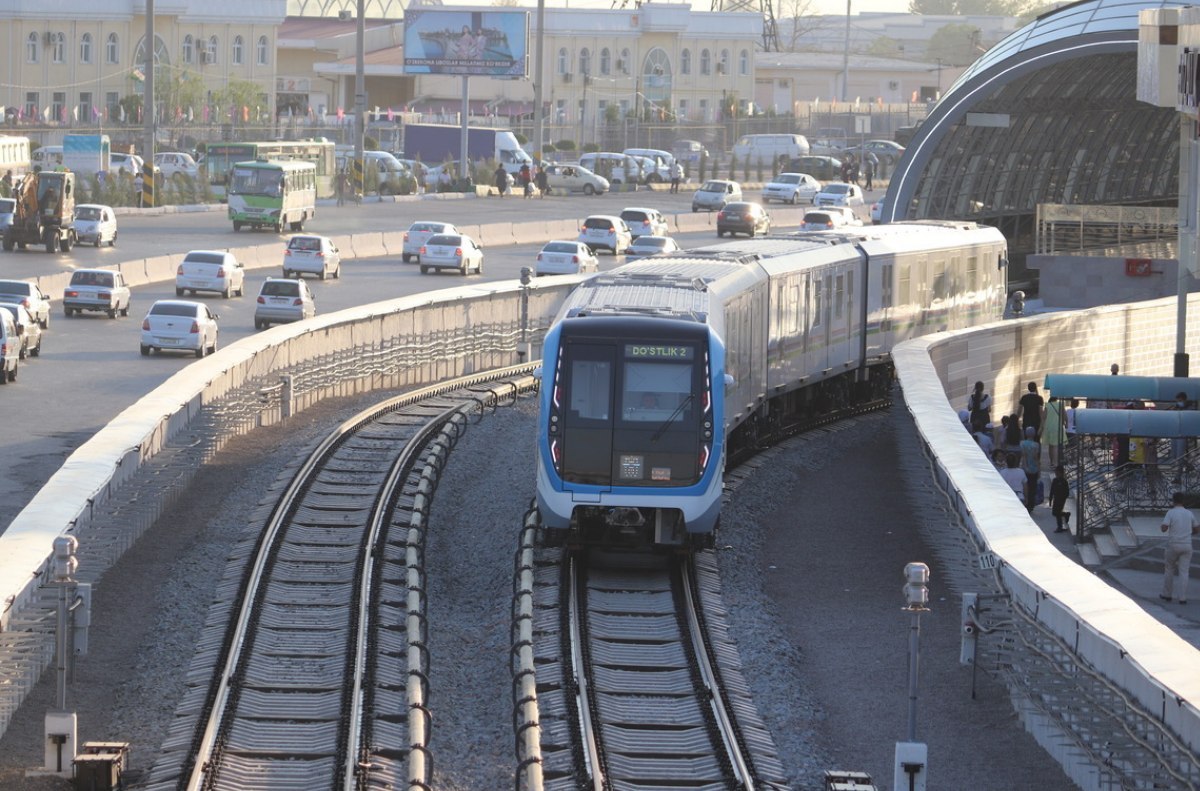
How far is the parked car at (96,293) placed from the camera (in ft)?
147

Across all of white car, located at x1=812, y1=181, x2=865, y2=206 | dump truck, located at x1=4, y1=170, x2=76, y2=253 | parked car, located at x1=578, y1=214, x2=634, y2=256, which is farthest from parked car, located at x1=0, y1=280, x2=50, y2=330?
white car, located at x1=812, y1=181, x2=865, y2=206

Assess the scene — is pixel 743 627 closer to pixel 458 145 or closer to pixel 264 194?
pixel 264 194

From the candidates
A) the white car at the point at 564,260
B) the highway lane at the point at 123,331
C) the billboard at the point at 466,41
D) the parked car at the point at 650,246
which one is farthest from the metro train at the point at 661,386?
the billboard at the point at 466,41

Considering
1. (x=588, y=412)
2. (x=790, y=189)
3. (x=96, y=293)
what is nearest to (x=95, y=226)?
(x=96, y=293)

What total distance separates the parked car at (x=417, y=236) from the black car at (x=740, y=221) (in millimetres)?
13763

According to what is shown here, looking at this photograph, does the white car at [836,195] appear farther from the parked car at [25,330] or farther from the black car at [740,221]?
the parked car at [25,330]

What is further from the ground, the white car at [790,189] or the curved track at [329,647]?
the white car at [790,189]

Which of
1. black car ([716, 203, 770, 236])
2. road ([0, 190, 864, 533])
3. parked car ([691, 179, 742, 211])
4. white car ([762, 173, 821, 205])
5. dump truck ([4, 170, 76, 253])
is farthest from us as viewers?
white car ([762, 173, 821, 205])

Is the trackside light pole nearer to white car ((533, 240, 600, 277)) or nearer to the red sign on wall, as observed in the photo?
the red sign on wall

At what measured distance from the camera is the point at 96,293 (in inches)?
1764

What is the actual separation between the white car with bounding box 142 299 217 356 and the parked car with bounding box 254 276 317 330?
407cm

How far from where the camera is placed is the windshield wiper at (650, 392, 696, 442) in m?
19.9

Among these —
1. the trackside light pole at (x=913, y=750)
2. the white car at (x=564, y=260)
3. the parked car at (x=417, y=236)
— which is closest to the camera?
the trackside light pole at (x=913, y=750)

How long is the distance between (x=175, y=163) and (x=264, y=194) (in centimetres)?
2238
